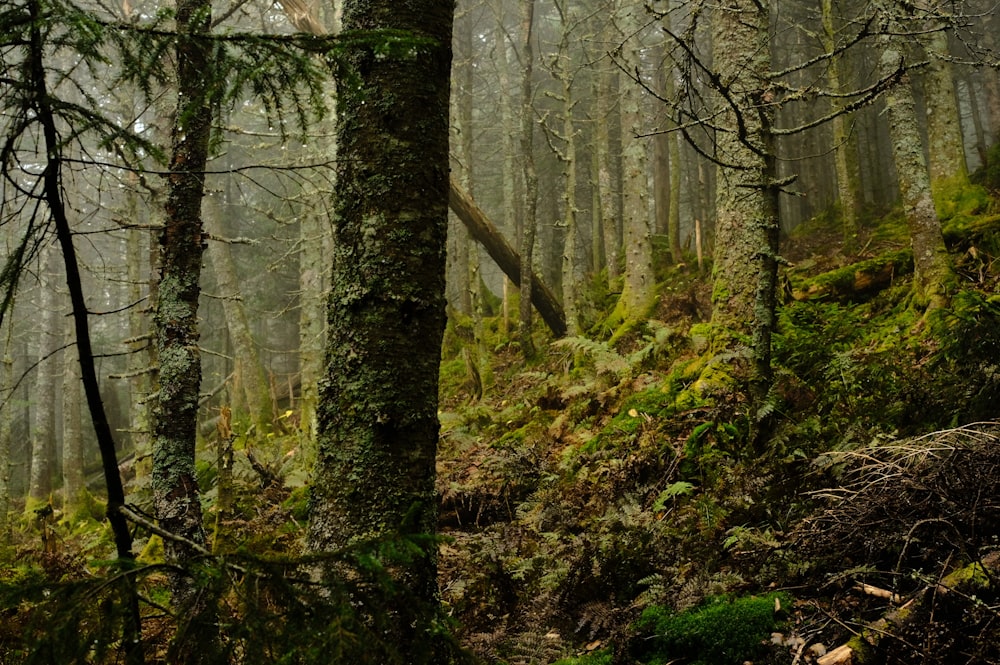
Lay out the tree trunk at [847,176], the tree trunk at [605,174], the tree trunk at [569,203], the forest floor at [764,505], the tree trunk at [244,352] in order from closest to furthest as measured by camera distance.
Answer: the forest floor at [764,505] < the tree trunk at [569,203] < the tree trunk at [847,176] < the tree trunk at [605,174] < the tree trunk at [244,352]

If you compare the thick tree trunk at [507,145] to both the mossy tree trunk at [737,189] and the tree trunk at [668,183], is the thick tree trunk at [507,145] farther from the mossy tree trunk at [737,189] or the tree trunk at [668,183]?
the mossy tree trunk at [737,189]

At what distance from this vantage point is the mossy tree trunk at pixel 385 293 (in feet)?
9.55

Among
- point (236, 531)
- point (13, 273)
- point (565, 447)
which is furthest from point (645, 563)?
point (236, 531)

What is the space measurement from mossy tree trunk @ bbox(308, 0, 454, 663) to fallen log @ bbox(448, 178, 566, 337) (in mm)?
9189

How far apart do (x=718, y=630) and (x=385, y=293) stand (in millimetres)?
2238

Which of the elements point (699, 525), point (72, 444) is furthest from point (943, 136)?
point (72, 444)

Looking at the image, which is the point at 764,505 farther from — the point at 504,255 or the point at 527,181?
the point at 504,255

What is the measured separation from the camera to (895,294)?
7.97 m

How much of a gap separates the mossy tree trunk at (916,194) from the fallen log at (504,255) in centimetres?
665

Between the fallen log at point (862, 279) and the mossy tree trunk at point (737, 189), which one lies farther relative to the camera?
the fallen log at point (862, 279)

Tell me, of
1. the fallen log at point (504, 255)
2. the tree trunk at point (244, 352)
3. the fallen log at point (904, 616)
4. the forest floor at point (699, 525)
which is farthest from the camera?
the tree trunk at point (244, 352)

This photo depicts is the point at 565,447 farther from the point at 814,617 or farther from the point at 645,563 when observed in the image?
the point at 814,617

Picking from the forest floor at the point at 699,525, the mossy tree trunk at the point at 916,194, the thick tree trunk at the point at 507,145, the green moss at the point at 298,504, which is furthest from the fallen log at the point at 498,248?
the mossy tree trunk at the point at 916,194

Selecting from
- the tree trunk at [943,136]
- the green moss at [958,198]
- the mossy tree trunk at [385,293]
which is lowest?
the mossy tree trunk at [385,293]
